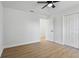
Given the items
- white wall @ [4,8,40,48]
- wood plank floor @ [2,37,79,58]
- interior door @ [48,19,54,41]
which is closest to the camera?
wood plank floor @ [2,37,79,58]

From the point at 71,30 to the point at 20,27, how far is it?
3285 mm

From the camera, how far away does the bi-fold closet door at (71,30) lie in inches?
175

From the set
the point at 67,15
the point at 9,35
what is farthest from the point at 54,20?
Result: the point at 9,35

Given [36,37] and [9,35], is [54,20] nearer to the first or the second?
[36,37]

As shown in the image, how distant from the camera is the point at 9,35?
4.59m

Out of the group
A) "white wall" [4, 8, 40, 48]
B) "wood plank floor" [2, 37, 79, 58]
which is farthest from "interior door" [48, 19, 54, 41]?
"wood plank floor" [2, 37, 79, 58]

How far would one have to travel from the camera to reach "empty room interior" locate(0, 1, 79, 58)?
4.04 meters

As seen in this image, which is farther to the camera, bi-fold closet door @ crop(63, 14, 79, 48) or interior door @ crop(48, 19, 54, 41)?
interior door @ crop(48, 19, 54, 41)

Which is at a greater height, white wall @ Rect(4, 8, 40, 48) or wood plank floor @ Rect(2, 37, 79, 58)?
white wall @ Rect(4, 8, 40, 48)

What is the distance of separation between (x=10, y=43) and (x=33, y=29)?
6.67ft

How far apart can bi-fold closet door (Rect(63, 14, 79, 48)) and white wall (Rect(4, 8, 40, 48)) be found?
219 cm

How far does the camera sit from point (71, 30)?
4777mm

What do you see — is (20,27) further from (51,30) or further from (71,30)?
(71,30)

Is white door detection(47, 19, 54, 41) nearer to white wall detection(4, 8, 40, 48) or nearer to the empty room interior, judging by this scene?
the empty room interior
